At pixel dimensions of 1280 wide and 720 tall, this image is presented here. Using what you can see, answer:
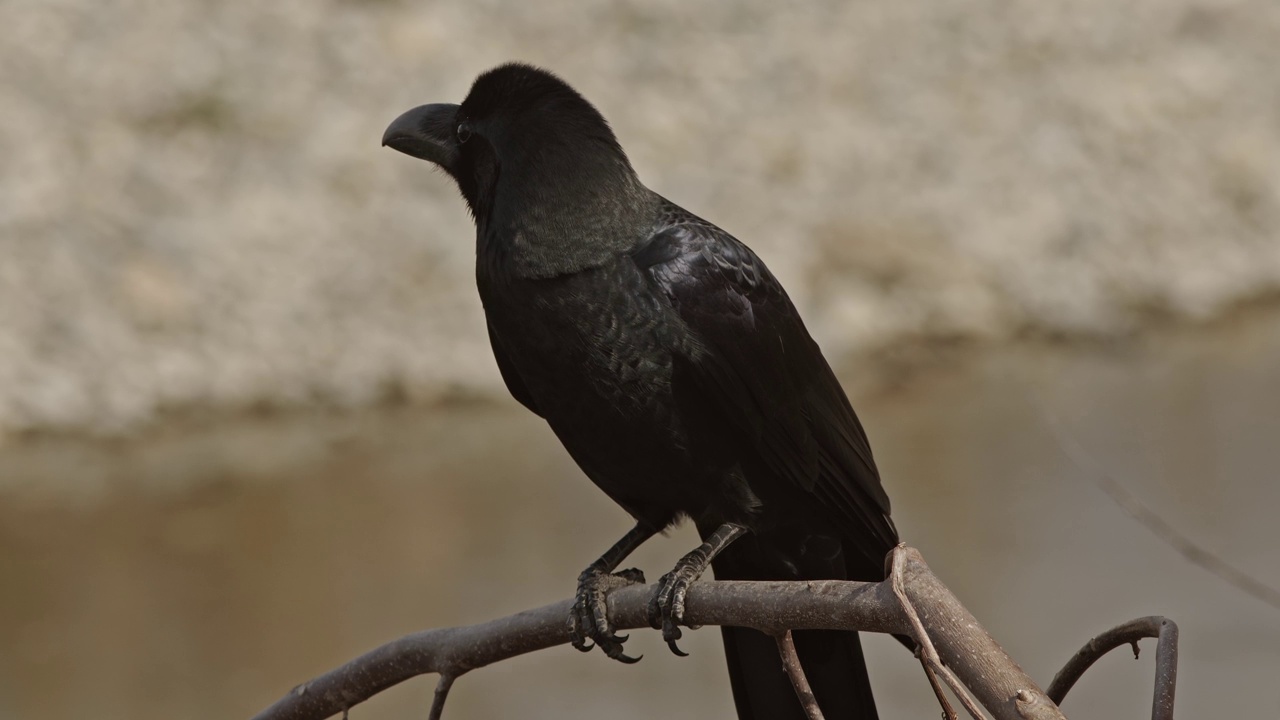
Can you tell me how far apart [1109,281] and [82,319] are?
Result: 539 centimetres

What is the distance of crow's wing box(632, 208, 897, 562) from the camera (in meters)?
2.54

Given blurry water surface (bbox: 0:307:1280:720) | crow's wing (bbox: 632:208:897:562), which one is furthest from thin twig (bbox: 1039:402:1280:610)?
blurry water surface (bbox: 0:307:1280:720)

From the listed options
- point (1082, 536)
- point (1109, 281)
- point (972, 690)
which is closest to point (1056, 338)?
point (1109, 281)

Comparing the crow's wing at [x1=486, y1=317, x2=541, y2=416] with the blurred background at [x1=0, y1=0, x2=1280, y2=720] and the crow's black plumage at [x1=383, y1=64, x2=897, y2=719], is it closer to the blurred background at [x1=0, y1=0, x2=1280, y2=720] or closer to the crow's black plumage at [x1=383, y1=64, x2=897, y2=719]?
the crow's black plumage at [x1=383, y1=64, x2=897, y2=719]

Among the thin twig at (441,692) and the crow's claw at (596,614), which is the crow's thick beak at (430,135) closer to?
the crow's claw at (596,614)

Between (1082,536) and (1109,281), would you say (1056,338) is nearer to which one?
(1109,281)

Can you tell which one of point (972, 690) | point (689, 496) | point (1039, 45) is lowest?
point (972, 690)

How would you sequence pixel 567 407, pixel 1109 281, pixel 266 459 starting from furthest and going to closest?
pixel 1109 281, pixel 266 459, pixel 567 407

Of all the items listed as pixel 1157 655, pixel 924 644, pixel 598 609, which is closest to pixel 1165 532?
pixel 1157 655

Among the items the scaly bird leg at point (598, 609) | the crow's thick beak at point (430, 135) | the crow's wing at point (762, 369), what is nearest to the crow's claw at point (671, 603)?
the scaly bird leg at point (598, 609)

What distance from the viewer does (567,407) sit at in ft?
8.24

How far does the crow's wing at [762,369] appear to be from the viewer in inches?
100

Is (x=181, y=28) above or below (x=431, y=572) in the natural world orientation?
above

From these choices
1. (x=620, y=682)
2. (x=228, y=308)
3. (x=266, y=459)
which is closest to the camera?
(x=620, y=682)
